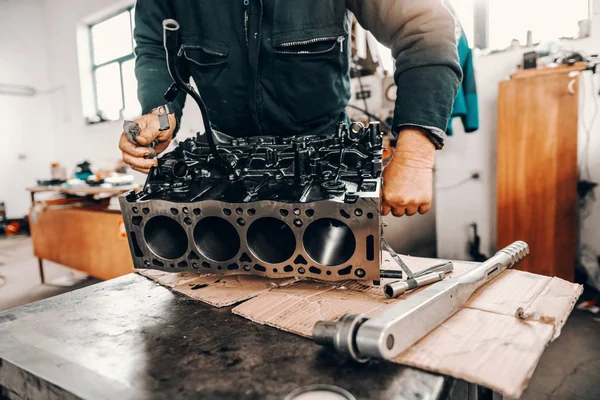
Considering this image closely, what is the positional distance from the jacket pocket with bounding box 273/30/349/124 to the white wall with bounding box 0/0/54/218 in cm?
666

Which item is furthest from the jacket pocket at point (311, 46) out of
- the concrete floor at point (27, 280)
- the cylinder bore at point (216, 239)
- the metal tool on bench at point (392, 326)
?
the concrete floor at point (27, 280)

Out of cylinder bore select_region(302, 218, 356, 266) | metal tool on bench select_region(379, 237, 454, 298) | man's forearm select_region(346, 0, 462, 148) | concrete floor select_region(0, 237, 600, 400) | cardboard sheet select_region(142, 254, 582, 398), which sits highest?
man's forearm select_region(346, 0, 462, 148)

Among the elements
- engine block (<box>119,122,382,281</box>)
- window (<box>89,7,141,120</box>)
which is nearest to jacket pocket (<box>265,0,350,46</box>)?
engine block (<box>119,122,382,281</box>)

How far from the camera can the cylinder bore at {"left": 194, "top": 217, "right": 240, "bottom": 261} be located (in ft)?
2.77

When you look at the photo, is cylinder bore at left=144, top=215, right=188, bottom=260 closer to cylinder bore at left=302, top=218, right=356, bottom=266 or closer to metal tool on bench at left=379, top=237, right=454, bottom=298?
cylinder bore at left=302, top=218, right=356, bottom=266

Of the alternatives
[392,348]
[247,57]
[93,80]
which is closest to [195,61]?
[247,57]

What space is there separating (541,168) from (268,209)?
2195 mm

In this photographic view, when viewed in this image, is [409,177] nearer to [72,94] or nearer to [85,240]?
[85,240]

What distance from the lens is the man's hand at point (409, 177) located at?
84 centimetres

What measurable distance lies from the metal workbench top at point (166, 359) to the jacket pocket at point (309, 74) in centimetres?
72

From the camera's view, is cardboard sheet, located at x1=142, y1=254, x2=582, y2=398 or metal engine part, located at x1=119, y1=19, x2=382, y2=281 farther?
metal engine part, located at x1=119, y1=19, x2=382, y2=281

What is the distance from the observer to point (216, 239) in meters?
0.89

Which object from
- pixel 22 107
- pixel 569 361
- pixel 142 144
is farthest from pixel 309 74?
pixel 22 107

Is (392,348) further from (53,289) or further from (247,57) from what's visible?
(53,289)
